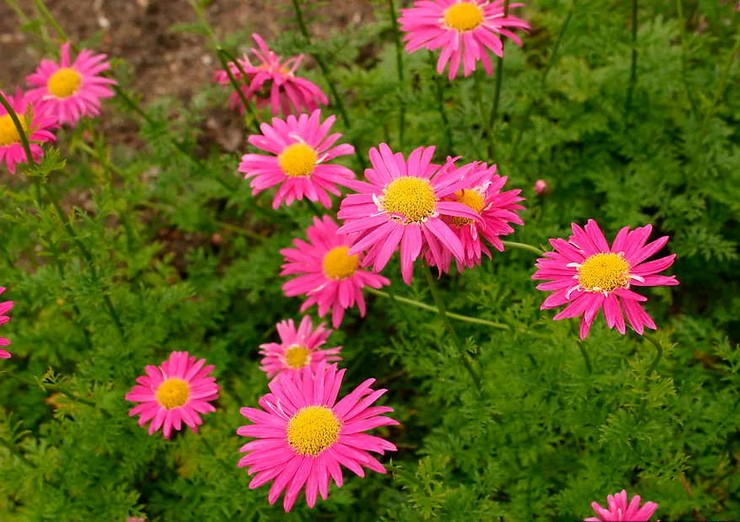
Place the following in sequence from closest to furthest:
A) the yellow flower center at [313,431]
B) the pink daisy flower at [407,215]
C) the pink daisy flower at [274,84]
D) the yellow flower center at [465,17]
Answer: the pink daisy flower at [407,215], the yellow flower center at [313,431], the yellow flower center at [465,17], the pink daisy flower at [274,84]

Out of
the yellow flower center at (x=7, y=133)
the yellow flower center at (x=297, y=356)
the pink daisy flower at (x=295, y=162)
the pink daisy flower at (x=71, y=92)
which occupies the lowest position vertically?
the yellow flower center at (x=297, y=356)

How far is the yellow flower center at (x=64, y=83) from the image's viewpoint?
12.3 ft

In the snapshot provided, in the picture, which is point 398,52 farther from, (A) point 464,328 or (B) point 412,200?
(B) point 412,200

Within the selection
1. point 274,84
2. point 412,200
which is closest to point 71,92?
point 274,84

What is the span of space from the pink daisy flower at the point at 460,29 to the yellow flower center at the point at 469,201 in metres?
0.83

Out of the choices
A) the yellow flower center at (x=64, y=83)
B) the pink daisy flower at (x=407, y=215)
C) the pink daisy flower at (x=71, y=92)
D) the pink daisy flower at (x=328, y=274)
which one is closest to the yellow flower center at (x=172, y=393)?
the pink daisy flower at (x=328, y=274)

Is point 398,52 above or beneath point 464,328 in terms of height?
above

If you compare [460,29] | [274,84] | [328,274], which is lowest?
[328,274]

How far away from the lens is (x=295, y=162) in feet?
10.1

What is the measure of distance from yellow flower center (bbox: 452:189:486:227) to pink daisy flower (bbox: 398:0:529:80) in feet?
2.73

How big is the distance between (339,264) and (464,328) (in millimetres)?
753

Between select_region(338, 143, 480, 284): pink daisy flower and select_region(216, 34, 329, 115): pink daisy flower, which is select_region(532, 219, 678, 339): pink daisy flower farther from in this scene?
select_region(216, 34, 329, 115): pink daisy flower

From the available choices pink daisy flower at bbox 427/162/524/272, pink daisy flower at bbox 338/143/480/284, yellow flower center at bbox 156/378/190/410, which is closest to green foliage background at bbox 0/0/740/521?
yellow flower center at bbox 156/378/190/410

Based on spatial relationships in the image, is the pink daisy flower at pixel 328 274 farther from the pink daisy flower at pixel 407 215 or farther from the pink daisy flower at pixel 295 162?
the pink daisy flower at pixel 407 215
